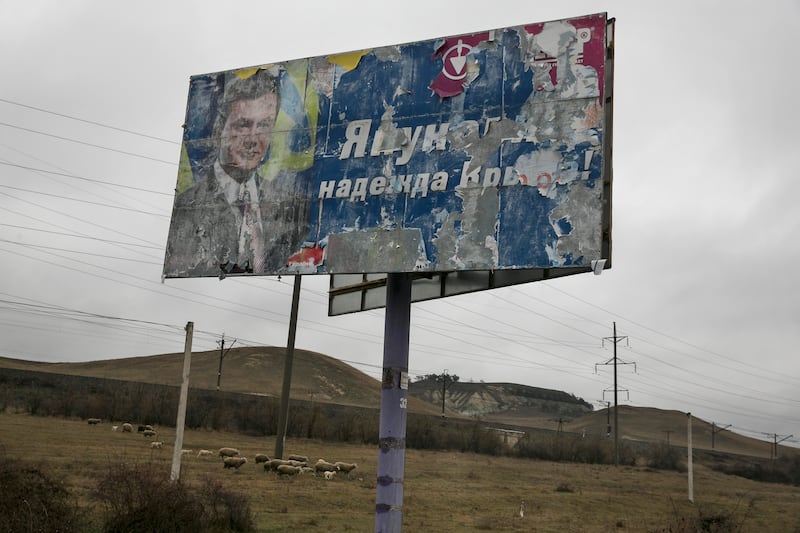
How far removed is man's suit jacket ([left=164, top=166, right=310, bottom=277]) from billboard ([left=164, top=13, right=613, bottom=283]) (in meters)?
0.03

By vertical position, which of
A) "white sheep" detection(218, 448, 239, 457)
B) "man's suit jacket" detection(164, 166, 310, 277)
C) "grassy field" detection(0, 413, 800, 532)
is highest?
"man's suit jacket" detection(164, 166, 310, 277)

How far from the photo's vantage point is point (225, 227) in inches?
616

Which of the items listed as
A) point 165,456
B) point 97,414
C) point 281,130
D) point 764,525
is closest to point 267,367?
point 97,414

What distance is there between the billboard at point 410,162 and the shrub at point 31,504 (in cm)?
512

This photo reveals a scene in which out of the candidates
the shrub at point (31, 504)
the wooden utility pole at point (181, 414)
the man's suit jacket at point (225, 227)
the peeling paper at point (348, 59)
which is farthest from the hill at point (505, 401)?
the shrub at point (31, 504)

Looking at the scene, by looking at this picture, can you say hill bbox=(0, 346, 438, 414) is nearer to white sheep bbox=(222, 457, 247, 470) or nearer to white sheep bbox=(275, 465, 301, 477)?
white sheep bbox=(222, 457, 247, 470)

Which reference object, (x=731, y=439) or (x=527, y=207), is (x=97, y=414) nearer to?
(x=527, y=207)

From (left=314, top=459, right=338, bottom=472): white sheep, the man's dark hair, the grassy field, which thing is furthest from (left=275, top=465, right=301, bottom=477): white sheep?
the man's dark hair

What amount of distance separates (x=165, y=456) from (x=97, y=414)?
22.4 m

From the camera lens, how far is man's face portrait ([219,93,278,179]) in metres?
15.8

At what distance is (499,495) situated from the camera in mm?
30531

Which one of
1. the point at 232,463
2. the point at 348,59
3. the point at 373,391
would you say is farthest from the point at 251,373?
the point at 348,59

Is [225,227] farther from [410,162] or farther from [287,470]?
[287,470]

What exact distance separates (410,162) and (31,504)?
8.98m
